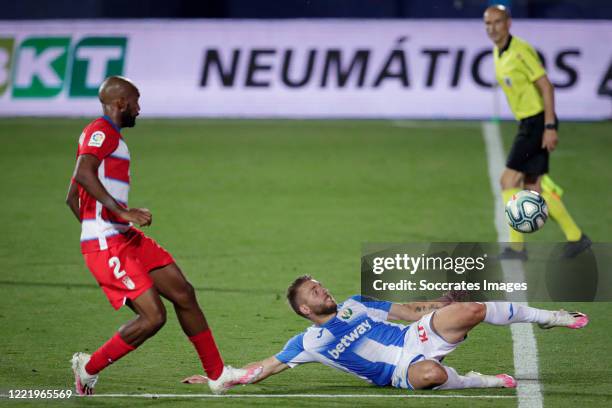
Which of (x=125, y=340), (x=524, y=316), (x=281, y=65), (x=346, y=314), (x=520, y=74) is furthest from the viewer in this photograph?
(x=281, y=65)

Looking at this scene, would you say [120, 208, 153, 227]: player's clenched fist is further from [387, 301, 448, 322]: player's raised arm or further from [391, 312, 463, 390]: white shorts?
[387, 301, 448, 322]: player's raised arm

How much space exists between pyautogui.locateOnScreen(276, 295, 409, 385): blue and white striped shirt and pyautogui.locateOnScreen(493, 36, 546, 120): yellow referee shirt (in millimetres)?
4556

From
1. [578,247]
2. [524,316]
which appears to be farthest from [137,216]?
[578,247]

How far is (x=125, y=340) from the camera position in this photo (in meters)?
7.04

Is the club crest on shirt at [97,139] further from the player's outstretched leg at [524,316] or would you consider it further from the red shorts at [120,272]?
the player's outstretched leg at [524,316]

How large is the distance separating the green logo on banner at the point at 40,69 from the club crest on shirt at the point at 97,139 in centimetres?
1397

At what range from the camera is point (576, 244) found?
1145cm

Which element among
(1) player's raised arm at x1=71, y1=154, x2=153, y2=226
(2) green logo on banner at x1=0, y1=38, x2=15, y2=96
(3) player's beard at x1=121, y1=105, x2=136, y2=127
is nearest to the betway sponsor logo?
(1) player's raised arm at x1=71, y1=154, x2=153, y2=226

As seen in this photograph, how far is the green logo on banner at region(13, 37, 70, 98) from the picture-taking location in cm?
2053

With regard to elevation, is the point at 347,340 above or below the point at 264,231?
above

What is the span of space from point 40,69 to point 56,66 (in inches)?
11.1

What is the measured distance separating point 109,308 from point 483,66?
11480mm

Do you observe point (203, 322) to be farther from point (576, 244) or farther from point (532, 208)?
point (576, 244)

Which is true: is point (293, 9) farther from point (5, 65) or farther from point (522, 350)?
point (522, 350)
